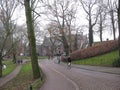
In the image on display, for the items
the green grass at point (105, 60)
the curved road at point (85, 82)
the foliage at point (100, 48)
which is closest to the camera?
the curved road at point (85, 82)

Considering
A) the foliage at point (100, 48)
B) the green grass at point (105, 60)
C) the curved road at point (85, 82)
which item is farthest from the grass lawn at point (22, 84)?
the foliage at point (100, 48)

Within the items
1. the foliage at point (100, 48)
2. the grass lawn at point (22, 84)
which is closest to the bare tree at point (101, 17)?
the foliage at point (100, 48)

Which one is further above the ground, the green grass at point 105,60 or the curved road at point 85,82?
the green grass at point 105,60

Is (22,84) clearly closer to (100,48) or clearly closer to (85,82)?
(85,82)

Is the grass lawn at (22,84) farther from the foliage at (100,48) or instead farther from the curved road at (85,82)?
the foliage at (100,48)

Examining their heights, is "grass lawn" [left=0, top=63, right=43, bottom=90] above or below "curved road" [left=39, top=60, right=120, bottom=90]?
below

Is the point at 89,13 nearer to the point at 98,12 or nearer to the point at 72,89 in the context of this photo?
the point at 98,12

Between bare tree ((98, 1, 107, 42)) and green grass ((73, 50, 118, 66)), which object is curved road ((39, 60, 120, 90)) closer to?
green grass ((73, 50, 118, 66))

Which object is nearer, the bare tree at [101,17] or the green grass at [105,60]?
the green grass at [105,60]

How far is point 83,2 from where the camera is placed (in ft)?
203

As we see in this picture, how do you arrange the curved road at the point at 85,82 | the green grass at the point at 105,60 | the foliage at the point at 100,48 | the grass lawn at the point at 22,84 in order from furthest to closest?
the foliage at the point at 100,48, the green grass at the point at 105,60, the grass lawn at the point at 22,84, the curved road at the point at 85,82

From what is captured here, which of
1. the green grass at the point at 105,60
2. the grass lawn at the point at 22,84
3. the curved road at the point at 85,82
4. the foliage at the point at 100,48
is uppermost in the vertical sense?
the foliage at the point at 100,48

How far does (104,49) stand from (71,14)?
17.3 m

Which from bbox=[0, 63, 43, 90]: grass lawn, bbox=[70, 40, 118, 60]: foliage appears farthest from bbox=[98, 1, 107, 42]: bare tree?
bbox=[0, 63, 43, 90]: grass lawn
